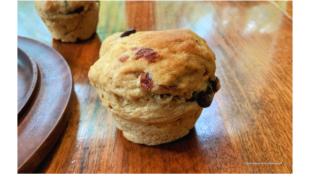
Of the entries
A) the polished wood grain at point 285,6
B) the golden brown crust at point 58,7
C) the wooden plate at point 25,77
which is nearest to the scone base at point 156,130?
the wooden plate at point 25,77

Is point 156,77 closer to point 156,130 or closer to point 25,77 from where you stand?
point 156,130

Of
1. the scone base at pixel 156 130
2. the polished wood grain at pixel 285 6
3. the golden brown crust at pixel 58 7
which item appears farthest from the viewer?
the polished wood grain at pixel 285 6

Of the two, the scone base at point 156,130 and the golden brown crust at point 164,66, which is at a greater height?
the golden brown crust at point 164,66

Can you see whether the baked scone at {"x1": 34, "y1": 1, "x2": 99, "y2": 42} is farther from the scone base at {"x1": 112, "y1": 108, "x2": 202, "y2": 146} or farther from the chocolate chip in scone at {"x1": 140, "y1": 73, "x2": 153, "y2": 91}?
the chocolate chip in scone at {"x1": 140, "y1": 73, "x2": 153, "y2": 91}

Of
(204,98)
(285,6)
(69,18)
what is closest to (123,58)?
(204,98)

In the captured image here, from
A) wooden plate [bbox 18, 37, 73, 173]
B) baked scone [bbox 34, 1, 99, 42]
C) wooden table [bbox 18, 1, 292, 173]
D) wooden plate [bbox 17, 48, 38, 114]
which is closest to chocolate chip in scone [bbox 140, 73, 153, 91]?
wooden table [bbox 18, 1, 292, 173]

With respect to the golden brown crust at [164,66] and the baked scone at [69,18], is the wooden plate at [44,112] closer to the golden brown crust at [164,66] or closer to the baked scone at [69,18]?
the baked scone at [69,18]

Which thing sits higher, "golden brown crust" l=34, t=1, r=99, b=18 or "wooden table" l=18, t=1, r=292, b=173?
"golden brown crust" l=34, t=1, r=99, b=18
